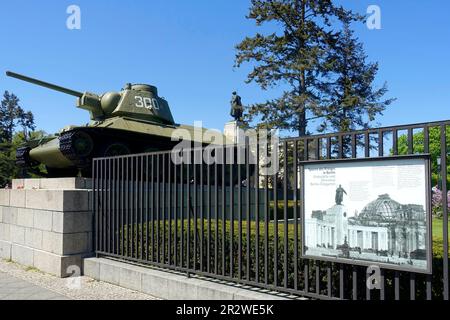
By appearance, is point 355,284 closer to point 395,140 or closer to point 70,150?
point 395,140

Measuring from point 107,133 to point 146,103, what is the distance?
2.90 metres

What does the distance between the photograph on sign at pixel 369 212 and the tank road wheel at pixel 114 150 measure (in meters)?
9.66

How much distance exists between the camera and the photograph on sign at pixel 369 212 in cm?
411

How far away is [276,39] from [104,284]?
74.4ft

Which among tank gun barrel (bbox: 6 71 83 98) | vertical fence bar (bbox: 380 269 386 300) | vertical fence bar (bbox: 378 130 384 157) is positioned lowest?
vertical fence bar (bbox: 380 269 386 300)

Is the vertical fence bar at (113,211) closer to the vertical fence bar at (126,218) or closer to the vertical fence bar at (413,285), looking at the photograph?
the vertical fence bar at (126,218)

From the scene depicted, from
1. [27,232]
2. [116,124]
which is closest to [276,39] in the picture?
[116,124]

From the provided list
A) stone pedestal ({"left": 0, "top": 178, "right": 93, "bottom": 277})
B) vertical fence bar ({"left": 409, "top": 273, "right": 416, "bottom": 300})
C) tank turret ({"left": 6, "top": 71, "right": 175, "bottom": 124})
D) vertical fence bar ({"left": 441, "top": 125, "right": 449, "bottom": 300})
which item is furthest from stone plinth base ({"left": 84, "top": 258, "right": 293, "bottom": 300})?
tank turret ({"left": 6, "top": 71, "right": 175, "bottom": 124})

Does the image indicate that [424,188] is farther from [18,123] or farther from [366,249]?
[18,123]

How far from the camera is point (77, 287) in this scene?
756 centimetres

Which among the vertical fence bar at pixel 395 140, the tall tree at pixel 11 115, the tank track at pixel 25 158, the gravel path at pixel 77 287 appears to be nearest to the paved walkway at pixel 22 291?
the gravel path at pixel 77 287

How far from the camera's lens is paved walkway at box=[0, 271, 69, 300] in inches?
267

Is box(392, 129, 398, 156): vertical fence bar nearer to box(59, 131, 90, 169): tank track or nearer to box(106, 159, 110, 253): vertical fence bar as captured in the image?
box(106, 159, 110, 253): vertical fence bar
